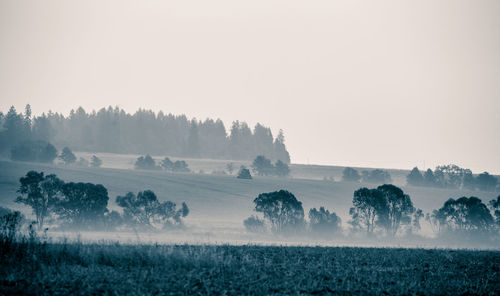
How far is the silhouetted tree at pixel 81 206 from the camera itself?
58938 millimetres

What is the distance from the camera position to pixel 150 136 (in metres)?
190

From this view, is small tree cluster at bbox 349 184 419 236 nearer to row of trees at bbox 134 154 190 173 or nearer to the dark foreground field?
the dark foreground field

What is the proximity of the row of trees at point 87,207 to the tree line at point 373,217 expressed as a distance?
11154 millimetres

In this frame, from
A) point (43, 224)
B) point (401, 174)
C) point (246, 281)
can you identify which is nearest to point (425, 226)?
point (43, 224)

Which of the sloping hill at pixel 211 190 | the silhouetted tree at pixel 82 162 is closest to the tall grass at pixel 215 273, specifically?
the sloping hill at pixel 211 190

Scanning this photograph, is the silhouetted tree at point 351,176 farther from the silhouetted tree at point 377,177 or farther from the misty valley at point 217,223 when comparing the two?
the silhouetted tree at point 377,177

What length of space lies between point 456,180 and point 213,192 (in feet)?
253

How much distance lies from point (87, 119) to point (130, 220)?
463 feet

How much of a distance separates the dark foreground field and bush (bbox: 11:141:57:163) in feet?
→ 383

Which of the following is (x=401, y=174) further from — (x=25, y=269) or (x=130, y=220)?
(x=25, y=269)

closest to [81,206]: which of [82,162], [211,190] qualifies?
[211,190]

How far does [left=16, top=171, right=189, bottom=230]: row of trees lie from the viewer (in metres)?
59.4

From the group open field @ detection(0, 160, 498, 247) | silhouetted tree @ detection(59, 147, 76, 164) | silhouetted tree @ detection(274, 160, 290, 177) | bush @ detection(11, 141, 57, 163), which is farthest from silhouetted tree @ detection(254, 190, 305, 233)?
silhouetted tree @ detection(59, 147, 76, 164)

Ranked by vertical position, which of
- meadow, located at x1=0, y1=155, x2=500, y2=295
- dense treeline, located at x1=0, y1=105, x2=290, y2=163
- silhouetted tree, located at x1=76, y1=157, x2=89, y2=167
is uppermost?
dense treeline, located at x1=0, y1=105, x2=290, y2=163
